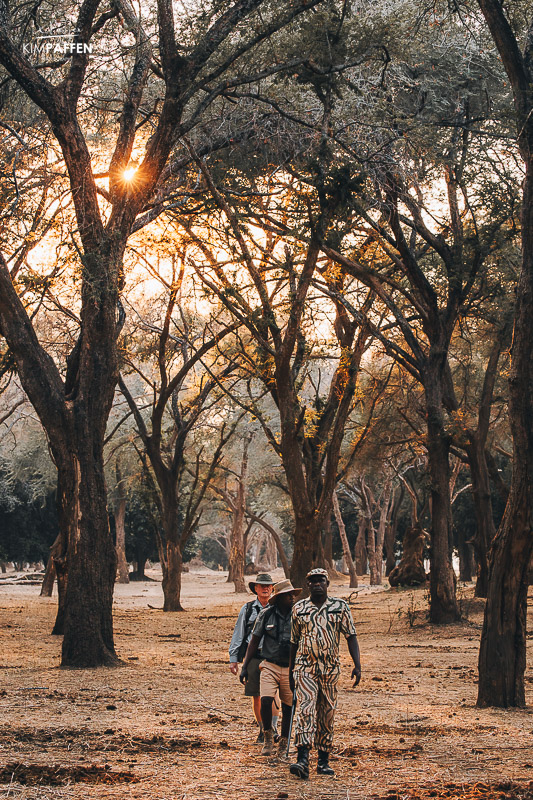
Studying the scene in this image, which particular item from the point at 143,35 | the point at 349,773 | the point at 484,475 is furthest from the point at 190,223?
the point at 349,773

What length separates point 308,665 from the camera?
21.2 ft

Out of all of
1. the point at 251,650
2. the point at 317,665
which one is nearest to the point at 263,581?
the point at 251,650

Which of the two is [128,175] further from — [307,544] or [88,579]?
[307,544]

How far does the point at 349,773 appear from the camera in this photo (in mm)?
6371

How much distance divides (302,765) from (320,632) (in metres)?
0.88

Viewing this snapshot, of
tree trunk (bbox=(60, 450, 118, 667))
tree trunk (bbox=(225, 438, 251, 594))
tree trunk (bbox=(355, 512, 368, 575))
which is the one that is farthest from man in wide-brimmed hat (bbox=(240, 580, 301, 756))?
tree trunk (bbox=(355, 512, 368, 575))

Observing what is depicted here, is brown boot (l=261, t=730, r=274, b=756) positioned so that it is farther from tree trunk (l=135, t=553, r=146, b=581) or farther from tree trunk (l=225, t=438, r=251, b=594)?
tree trunk (l=135, t=553, r=146, b=581)

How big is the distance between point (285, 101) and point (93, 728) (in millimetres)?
10462

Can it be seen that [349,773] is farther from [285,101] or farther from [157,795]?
[285,101]

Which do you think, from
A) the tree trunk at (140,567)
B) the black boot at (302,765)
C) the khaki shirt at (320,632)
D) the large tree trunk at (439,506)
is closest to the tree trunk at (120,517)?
the tree trunk at (140,567)

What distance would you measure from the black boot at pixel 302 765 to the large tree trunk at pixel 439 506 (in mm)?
12839

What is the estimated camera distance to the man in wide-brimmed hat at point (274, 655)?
7.04 m

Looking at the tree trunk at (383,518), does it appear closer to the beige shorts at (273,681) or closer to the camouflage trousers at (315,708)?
the beige shorts at (273,681)

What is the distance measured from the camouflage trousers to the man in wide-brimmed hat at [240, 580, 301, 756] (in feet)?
1.92
